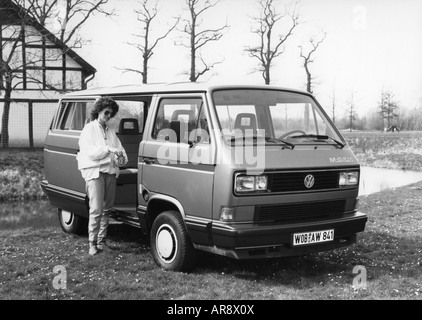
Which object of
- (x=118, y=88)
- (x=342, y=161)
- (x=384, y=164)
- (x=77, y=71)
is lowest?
(x=384, y=164)

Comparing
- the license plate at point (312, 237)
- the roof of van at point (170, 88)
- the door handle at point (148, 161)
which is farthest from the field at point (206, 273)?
the roof of van at point (170, 88)

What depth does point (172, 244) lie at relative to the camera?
6.23m

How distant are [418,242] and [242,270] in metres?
3.13

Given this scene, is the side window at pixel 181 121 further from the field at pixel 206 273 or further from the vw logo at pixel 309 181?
the field at pixel 206 273

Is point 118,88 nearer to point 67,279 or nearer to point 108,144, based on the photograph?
point 108,144

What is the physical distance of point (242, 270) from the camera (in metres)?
6.42

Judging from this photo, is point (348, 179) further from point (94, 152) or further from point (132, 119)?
point (132, 119)

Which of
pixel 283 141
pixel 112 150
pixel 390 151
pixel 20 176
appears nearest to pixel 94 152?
pixel 112 150

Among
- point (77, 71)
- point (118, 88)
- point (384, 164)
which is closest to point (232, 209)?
point (118, 88)

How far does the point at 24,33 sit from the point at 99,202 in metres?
21.3

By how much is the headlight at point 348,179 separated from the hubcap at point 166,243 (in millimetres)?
1981

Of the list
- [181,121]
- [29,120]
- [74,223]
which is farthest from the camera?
[29,120]

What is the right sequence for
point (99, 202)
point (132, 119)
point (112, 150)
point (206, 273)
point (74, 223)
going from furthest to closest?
1. point (74, 223)
2. point (132, 119)
3. point (99, 202)
4. point (112, 150)
5. point (206, 273)
